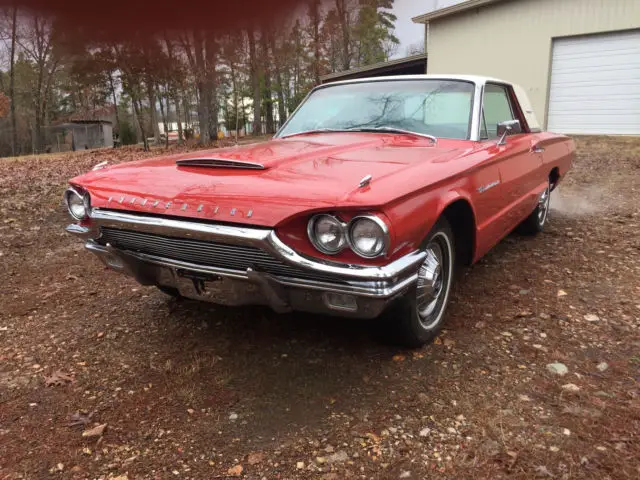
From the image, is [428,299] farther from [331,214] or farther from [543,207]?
[543,207]

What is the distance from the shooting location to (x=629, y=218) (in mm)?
6141

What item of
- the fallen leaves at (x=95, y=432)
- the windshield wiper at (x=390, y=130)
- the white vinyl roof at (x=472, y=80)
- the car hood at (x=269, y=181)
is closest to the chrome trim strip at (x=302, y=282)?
the car hood at (x=269, y=181)

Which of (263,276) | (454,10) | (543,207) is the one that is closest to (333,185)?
(263,276)

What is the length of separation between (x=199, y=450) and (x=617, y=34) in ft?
51.8

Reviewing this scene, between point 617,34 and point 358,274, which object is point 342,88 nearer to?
point 358,274

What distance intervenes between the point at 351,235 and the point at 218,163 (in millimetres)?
960

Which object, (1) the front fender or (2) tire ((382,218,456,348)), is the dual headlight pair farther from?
(2) tire ((382,218,456,348))

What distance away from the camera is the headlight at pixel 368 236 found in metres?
2.34

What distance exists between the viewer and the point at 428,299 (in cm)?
319

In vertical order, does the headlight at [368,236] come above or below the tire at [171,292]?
above

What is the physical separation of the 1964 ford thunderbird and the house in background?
1111 centimetres

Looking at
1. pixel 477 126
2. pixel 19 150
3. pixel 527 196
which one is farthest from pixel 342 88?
pixel 19 150

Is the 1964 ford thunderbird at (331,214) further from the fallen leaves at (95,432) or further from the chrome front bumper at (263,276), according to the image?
the fallen leaves at (95,432)

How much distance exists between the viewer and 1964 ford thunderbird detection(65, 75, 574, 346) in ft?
7.86
